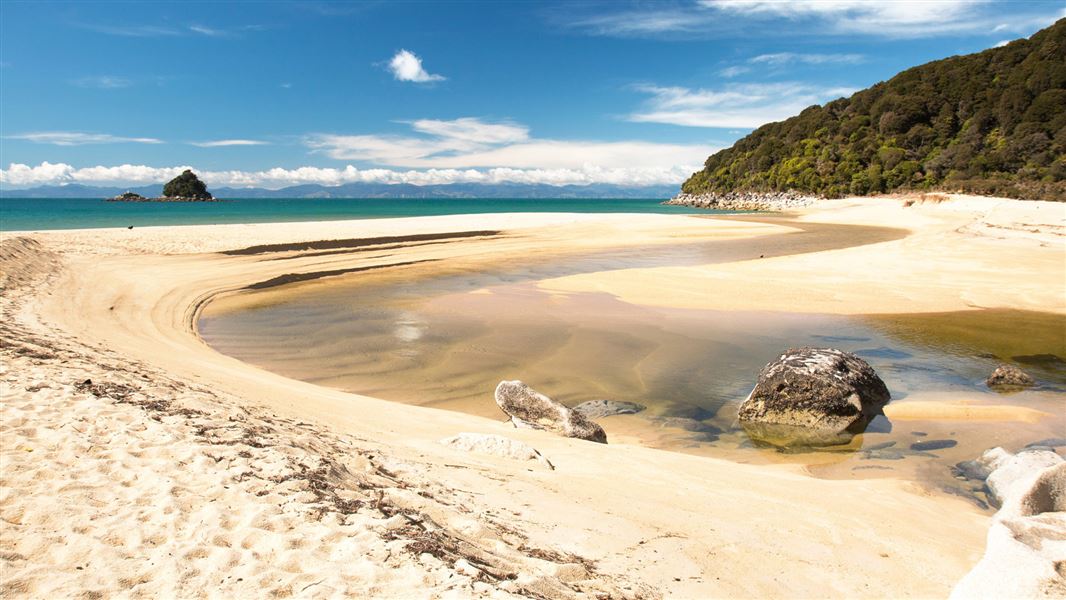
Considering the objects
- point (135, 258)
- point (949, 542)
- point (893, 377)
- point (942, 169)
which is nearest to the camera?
point (949, 542)

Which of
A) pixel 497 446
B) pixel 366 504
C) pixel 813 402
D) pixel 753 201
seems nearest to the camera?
pixel 366 504

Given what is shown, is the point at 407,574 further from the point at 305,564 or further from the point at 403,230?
the point at 403,230

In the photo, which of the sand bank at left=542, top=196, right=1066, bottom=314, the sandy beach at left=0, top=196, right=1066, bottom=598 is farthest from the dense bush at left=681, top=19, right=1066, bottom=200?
the sandy beach at left=0, top=196, right=1066, bottom=598

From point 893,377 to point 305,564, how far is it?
10.3 meters

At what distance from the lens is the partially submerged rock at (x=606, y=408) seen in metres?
8.61

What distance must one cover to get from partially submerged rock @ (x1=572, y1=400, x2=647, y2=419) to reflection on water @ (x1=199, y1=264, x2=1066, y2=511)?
223 mm

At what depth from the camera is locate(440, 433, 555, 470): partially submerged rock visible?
616 centimetres

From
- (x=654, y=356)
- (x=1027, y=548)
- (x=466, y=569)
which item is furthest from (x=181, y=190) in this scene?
(x=1027, y=548)

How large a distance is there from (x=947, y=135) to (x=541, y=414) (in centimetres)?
9783

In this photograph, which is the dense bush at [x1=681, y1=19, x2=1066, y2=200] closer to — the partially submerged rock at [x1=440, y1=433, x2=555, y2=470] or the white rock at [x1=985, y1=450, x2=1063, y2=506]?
the white rock at [x1=985, y1=450, x2=1063, y2=506]

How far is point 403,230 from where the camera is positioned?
4041cm

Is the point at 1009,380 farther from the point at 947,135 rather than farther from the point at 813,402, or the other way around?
the point at 947,135

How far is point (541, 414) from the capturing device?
7.90m

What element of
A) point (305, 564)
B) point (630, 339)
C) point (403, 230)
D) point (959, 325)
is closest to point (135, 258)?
point (403, 230)
